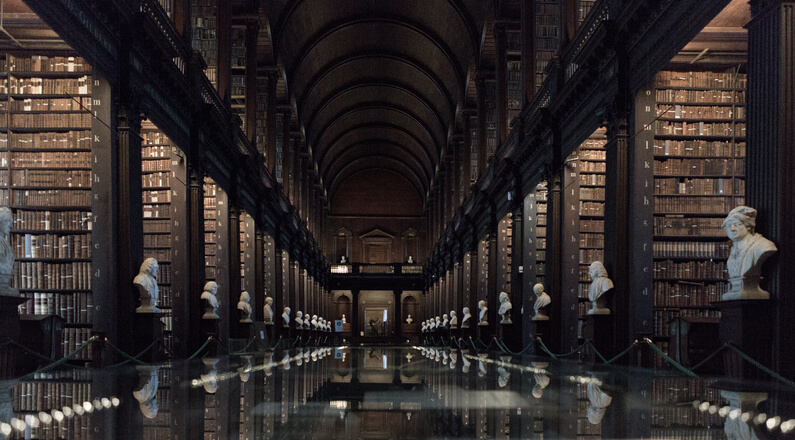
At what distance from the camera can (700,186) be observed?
34.7 ft

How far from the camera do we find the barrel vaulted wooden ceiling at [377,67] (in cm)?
2350

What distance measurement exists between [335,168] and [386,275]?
687 centimetres

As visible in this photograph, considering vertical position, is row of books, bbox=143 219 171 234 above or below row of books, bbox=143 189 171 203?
below

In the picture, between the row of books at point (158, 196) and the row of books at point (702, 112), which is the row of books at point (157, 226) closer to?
the row of books at point (158, 196)

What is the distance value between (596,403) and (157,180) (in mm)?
10200

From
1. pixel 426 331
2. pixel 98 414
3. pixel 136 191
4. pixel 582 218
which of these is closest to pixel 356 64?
pixel 426 331

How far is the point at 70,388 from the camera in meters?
5.77

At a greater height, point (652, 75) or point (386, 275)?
point (652, 75)

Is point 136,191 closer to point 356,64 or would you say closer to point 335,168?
point 356,64

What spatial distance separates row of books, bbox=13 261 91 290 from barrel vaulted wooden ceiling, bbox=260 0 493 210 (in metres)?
Result: 11.1

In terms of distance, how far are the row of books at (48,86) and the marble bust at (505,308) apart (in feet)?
28.1

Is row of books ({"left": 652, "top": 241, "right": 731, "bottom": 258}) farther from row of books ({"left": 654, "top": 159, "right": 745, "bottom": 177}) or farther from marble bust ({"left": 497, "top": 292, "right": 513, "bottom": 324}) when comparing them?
marble bust ({"left": 497, "top": 292, "right": 513, "bottom": 324})

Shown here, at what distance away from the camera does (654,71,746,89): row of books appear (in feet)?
35.0

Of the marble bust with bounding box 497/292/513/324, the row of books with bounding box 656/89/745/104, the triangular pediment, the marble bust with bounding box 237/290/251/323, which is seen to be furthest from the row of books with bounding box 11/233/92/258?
the triangular pediment
